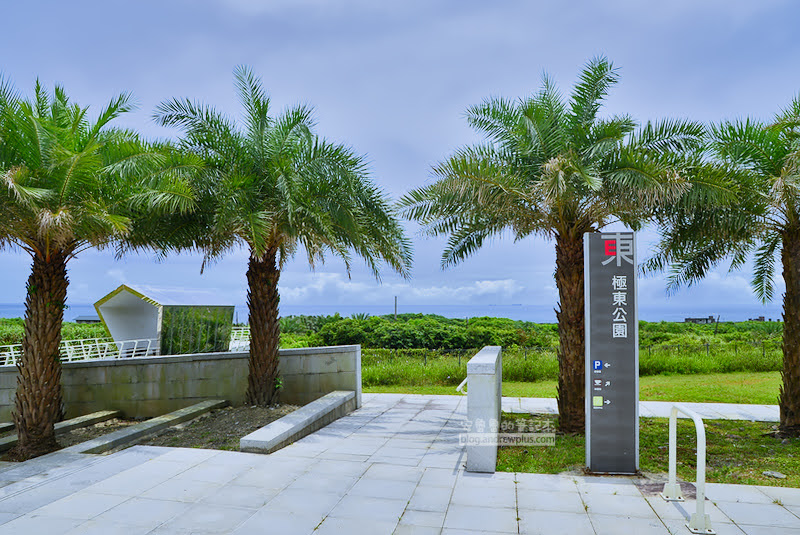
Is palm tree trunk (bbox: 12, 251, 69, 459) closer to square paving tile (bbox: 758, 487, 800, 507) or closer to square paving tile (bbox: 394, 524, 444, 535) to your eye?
square paving tile (bbox: 394, 524, 444, 535)

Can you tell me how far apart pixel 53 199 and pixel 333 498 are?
6311 millimetres

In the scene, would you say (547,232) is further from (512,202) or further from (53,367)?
(53,367)

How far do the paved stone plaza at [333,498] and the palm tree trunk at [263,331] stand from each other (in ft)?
11.9

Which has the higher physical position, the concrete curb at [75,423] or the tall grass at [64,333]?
the tall grass at [64,333]

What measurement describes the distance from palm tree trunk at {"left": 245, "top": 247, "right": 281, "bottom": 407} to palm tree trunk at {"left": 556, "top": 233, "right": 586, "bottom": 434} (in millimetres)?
5780

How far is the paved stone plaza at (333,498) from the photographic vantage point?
5.02 m

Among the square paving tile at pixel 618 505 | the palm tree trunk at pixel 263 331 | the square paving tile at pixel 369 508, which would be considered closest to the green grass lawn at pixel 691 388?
the palm tree trunk at pixel 263 331

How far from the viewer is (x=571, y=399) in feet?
29.8

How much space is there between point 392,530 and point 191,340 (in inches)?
530

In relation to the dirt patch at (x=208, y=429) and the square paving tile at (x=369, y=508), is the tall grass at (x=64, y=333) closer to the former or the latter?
the dirt patch at (x=208, y=429)

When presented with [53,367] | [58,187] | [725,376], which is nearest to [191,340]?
[53,367]

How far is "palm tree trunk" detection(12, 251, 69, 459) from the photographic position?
872cm

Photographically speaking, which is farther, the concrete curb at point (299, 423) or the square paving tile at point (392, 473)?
the concrete curb at point (299, 423)

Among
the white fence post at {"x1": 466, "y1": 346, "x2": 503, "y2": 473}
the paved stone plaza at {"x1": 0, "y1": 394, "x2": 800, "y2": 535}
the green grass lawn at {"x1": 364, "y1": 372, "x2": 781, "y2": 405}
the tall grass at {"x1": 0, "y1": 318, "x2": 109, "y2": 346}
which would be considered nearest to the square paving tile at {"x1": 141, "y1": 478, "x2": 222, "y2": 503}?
the paved stone plaza at {"x1": 0, "y1": 394, "x2": 800, "y2": 535}
